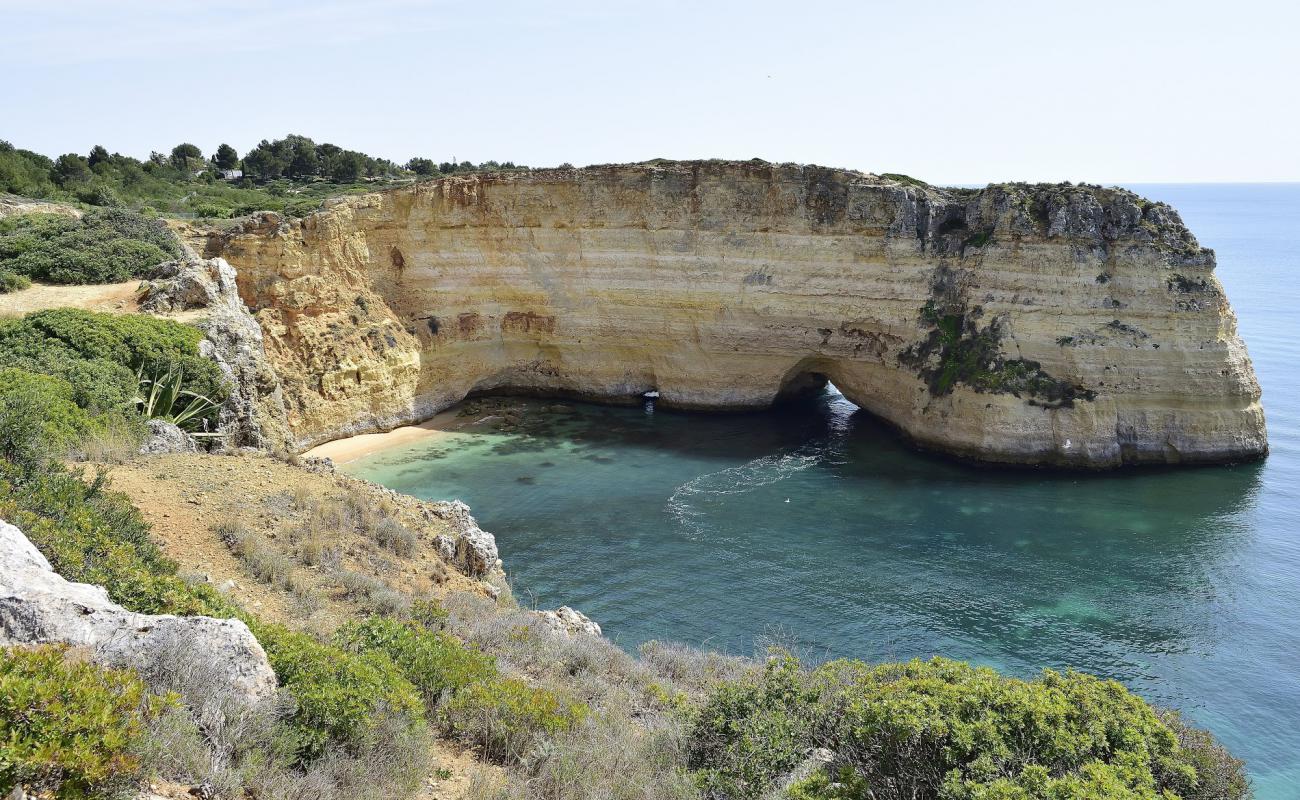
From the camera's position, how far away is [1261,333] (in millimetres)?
44938

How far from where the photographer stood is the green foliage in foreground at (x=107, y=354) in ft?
49.1

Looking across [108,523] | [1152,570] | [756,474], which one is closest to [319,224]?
[756,474]

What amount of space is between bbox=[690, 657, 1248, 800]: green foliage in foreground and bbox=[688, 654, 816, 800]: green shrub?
0.01m

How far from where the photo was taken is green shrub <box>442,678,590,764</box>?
760cm

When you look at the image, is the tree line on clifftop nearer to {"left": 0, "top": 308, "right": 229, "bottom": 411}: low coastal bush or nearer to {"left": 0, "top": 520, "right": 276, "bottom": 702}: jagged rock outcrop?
Answer: {"left": 0, "top": 308, "right": 229, "bottom": 411}: low coastal bush

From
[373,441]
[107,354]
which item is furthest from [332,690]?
[373,441]

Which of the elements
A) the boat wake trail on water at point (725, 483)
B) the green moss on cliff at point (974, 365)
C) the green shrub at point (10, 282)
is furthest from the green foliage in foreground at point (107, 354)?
the green moss on cliff at point (974, 365)

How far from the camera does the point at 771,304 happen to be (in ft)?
104

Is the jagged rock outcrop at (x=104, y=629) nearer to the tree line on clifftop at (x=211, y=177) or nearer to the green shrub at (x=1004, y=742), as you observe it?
the green shrub at (x=1004, y=742)

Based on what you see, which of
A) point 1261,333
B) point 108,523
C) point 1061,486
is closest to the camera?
point 108,523

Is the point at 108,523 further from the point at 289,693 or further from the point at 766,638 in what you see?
the point at 766,638

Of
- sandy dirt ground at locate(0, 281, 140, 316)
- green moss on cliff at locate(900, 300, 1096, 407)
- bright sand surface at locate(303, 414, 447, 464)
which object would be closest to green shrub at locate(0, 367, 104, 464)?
sandy dirt ground at locate(0, 281, 140, 316)

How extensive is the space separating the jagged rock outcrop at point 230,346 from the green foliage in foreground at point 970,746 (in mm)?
14032

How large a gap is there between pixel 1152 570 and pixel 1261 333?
33.3 meters
